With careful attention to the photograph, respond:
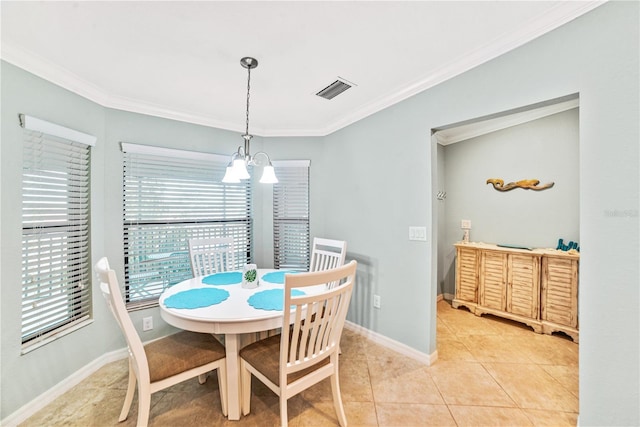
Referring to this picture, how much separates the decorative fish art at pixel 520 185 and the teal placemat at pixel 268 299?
10.0 feet

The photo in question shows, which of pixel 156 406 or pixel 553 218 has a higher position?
pixel 553 218

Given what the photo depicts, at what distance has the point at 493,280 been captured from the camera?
9.91 feet

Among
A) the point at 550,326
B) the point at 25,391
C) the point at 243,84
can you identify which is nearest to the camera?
the point at 25,391

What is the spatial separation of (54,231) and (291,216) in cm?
217

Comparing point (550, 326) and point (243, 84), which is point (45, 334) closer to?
point (243, 84)

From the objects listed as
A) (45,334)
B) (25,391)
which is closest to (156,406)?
(25,391)

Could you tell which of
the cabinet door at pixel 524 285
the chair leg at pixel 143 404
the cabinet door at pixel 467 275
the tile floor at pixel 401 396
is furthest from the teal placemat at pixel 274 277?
the cabinet door at pixel 524 285

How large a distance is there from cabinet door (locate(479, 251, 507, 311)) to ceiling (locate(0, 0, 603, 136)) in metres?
2.24

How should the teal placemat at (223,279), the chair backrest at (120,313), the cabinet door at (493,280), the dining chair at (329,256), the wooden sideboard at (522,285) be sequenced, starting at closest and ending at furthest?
the chair backrest at (120,313)
the teal placemat at (223,279)
the dining chair at (329,256)
the wooden sideboard at (522,285)
the cabinet door at (493,280)

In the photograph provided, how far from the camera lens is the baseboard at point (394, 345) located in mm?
2156

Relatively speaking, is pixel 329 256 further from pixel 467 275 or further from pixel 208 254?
pixel 467 275

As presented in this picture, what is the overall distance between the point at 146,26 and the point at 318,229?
96.9 inches

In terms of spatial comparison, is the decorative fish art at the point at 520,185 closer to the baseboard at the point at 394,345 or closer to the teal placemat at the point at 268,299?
the baseboard at the point at 394,345

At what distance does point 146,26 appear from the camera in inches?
57.2
